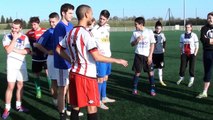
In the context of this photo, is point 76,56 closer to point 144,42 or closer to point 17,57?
point 17,57

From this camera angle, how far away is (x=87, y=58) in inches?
177

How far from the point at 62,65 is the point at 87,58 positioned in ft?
4.25

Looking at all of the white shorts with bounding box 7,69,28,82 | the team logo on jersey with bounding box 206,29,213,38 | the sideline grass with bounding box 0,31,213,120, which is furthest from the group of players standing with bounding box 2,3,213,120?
the team logo on jersey with bounding box 206,29,213,38

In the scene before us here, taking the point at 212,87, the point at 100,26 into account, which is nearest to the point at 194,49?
the point at 212,87

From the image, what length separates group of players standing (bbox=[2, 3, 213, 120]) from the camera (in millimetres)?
4492

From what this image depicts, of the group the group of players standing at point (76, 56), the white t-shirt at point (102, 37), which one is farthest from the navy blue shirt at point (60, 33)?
the white t-shirt at point (102, 37)

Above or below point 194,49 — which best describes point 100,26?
above

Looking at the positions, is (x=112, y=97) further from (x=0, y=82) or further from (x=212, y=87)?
(x=0, y=82)

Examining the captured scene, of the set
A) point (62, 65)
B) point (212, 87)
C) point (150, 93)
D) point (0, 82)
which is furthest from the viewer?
point (0, 82)

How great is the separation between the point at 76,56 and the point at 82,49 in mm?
170

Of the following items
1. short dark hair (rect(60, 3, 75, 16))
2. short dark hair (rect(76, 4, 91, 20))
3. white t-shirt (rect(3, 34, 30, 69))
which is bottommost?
white t-shirt (rect(3, 34, 30, 69))

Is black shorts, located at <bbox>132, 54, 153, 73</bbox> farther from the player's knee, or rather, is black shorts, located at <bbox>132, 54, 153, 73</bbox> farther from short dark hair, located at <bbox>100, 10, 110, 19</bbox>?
the player's knee

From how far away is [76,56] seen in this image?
4.55 m

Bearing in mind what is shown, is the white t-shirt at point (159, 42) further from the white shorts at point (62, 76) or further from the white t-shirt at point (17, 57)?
the white shorts at point (62, 76)
